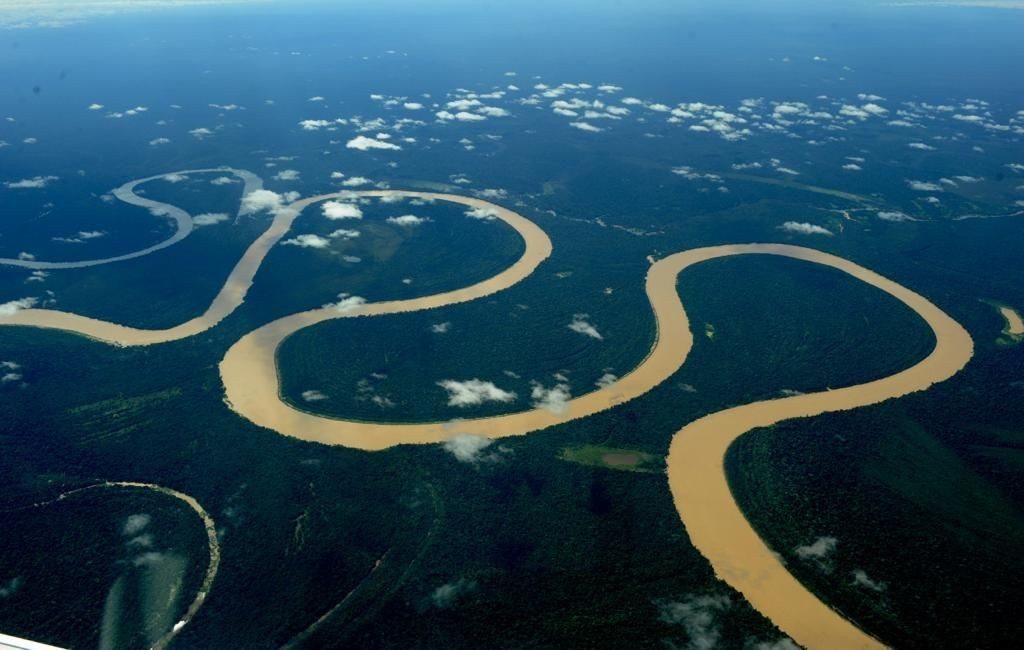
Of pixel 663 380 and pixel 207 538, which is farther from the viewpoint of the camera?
pixel 663 380

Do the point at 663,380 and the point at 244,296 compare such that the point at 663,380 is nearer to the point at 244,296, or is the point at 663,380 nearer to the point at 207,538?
the point at 207,538

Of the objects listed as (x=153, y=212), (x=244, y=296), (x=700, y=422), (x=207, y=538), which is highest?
(x=700, y=422)

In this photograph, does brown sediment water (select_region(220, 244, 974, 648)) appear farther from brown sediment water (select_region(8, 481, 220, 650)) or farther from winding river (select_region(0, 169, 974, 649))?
brown sediment water (select_region(8, 481, 220, 650))

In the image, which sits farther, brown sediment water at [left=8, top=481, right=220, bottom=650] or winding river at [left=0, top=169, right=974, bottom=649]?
winding river at [left=0, top=169, right=974, bottom=649]

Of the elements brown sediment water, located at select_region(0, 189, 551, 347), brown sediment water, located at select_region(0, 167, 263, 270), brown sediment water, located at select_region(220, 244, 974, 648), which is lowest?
brown sediment water, located at select_region(0, 167, 263, 270)

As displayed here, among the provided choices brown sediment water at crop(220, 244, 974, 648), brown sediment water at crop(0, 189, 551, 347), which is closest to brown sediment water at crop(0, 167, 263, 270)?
brown sediment water at crop(0, 189, 551, 347)

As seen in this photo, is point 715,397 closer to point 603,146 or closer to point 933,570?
point 933,570

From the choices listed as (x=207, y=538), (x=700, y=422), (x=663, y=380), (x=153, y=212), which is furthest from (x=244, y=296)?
(x=700, y=422)

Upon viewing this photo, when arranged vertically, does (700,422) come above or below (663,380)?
above
